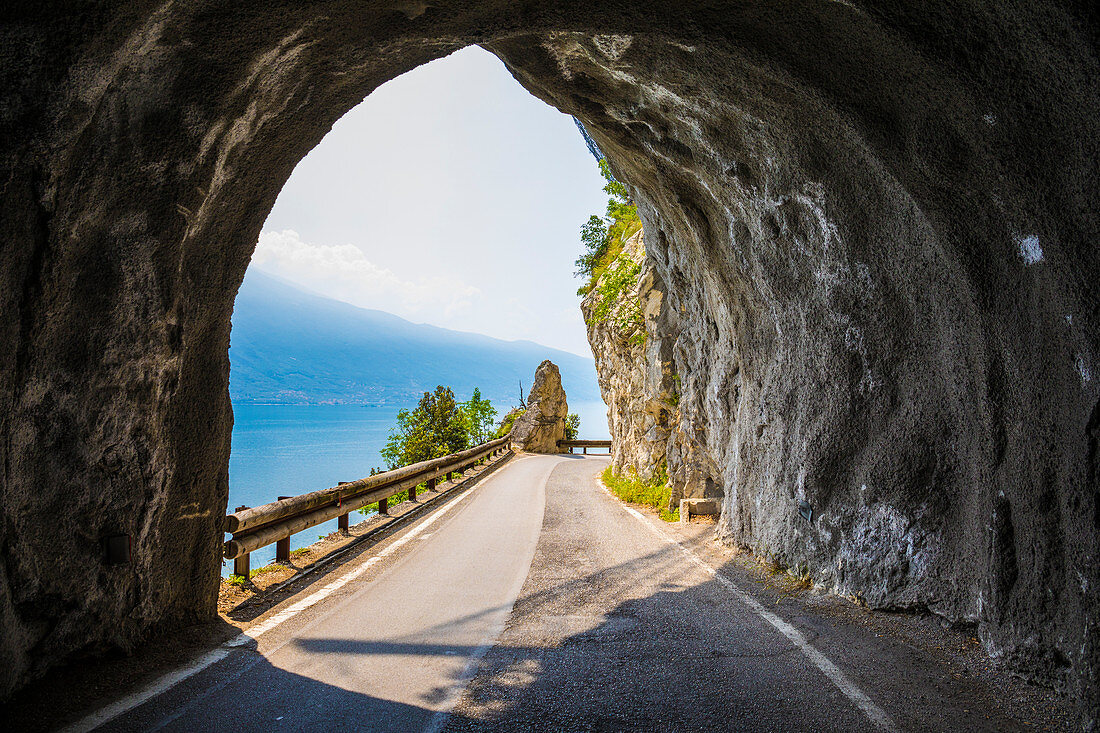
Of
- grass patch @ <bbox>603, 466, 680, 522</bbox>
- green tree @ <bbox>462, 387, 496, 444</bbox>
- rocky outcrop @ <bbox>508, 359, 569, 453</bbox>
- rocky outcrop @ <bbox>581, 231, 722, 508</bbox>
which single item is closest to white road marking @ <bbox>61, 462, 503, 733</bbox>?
grass patch @ <bbox>603, 466, 680, 522</bbox>

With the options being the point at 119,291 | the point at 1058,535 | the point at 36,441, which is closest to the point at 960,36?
the point at 1058,535

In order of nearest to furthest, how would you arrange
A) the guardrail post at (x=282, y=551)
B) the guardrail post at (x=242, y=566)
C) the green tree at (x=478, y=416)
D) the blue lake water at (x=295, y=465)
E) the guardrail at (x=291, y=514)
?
1. the guardrail at (x=291, y=514)
2. the guardrail post at (x=242, y=566)
3. the guardrail post at (x=282, y=551)
4. the green tree at (x=478, y=416)
5. the blue lake water at (x=295, y=465)

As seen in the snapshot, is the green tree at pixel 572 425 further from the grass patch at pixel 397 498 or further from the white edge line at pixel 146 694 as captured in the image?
the white edge line at pixel 146 694

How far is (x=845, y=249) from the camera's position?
5309 mm

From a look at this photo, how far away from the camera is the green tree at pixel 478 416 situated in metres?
35.6

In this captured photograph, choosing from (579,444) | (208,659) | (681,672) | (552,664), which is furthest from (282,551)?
(579,444)

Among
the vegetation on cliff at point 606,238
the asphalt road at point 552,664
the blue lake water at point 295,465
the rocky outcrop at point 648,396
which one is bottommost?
the blue lake water at point 295,465

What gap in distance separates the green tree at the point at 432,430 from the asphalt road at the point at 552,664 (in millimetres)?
26041

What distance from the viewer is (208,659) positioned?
4113 millimetres

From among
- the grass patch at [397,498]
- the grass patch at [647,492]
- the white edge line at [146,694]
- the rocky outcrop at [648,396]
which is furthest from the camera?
the grass patch at [647,492]

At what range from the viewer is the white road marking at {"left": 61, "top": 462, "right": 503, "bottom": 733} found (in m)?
3.21

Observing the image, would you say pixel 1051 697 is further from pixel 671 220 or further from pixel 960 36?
pixel 671 220

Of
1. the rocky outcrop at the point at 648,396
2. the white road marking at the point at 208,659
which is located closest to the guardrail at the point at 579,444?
the rocky outcrop at the point at 648,396

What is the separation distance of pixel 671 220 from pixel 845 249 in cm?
404
